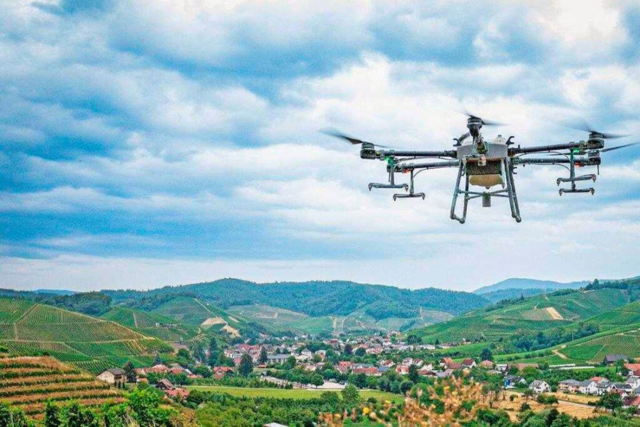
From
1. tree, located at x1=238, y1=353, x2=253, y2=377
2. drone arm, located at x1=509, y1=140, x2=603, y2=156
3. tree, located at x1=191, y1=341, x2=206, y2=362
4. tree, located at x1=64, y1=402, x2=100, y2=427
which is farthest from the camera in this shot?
tree, located at x1=191, y1=341, x2=206, y2=362

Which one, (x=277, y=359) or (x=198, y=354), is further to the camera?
(x=277, y=359)

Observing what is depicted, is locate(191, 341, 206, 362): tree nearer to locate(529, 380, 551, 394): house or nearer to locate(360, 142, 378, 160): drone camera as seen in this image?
locate(529, 380, 551, 394): house

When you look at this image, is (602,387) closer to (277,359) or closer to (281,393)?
(281,393)

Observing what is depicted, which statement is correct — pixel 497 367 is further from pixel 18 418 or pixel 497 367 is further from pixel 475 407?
pixel 475 407

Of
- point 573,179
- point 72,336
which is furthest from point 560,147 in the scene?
point 72,336

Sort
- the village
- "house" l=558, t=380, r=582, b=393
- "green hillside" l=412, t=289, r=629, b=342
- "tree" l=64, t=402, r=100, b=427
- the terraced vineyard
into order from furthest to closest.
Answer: "green hillside" l=412, t=289, r=629, b=342 < the village < "house" l=558, t=380, r=582, b=393 < the terraced vineyard < "tree" l=64, t=402, r=100, b=427

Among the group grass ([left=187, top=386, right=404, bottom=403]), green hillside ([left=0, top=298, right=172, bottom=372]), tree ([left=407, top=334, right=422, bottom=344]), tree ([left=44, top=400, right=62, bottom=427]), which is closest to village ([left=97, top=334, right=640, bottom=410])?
grass ([left=187, top=386, right=404, bottom=403])
